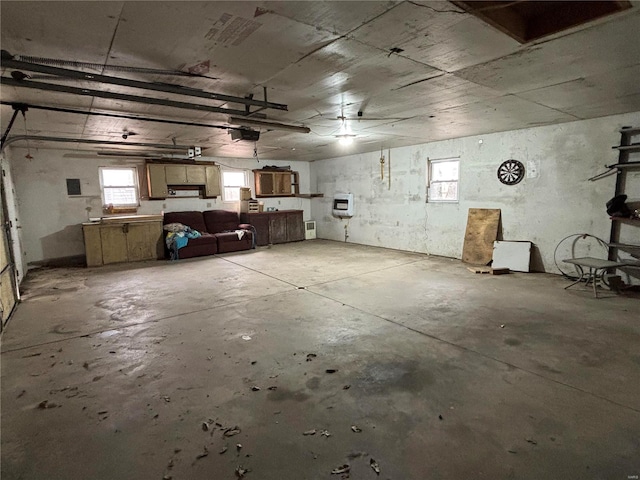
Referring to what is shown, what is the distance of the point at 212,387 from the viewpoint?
2.44 metres

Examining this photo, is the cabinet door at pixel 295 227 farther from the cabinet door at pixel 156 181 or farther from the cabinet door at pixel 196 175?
the cabinet door at pixel 156 181

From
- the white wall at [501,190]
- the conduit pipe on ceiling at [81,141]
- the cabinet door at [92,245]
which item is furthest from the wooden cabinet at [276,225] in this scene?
the cabinet door at [92,245]

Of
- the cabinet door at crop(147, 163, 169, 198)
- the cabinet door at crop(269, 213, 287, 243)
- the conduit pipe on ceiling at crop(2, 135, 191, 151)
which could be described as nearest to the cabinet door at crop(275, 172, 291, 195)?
the cabinet door at crop(269, 213, 287, 243)

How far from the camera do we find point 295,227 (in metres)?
9.70

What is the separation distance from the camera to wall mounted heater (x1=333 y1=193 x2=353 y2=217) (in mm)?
9116

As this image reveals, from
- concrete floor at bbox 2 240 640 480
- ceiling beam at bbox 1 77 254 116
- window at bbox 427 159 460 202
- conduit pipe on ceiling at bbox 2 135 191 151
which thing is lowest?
concrete floor at bbox 2 240 640 480

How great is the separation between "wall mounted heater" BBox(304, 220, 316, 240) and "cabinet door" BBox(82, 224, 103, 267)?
17.3ft

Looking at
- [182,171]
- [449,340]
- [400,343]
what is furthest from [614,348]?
[182,171]

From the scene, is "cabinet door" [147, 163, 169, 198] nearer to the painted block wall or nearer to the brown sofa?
the painted block wall

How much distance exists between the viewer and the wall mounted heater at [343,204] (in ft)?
29.9

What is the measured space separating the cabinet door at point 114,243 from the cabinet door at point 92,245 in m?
0.07

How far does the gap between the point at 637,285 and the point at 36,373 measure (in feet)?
23.4

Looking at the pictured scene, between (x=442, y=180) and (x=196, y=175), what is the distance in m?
5.95

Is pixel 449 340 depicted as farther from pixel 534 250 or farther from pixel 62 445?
pixel 534 250
